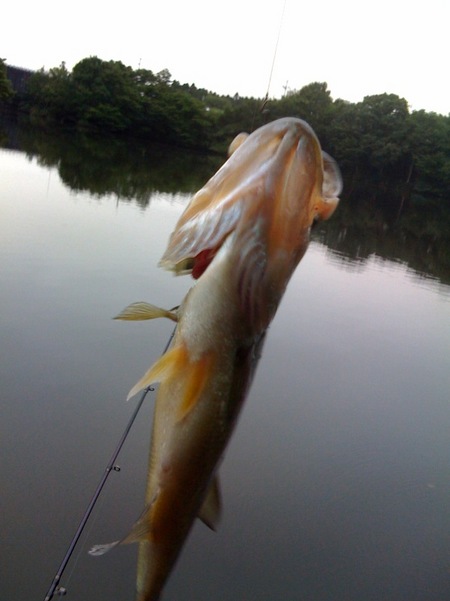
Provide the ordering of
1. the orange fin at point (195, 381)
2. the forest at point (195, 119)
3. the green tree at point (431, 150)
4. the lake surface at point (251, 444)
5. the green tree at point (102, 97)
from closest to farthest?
the orange fin at point (195, 381) → the lake surface at point (251, 444) → the forest at point (195, 119) → the green tree at point (431, 150) → the green tree at point (102, 97)

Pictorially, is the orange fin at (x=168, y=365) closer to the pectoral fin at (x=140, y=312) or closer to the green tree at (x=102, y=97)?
the pectoral fin at (x=140, y=312)

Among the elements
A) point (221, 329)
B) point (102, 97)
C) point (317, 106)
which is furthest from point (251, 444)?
point (102, 97)

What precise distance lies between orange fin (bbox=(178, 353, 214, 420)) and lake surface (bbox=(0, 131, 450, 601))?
3.82 feet

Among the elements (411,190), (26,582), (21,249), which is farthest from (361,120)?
(26,582)

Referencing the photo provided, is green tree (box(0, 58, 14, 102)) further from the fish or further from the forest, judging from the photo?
the fish

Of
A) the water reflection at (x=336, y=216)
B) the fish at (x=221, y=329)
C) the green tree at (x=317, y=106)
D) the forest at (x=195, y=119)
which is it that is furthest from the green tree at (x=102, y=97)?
the fish at (x=221, y=329)

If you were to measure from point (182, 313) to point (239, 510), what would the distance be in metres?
5.68

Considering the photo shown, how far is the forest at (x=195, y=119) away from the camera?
176ft

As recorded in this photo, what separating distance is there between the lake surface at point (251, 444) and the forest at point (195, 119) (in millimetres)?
39694

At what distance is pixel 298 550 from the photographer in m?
5.91

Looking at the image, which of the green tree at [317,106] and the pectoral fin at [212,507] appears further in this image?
the green tree at [317,106]

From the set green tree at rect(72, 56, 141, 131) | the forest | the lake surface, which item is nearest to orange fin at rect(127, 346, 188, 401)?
the lake surface

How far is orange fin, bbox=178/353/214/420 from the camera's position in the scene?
849mm

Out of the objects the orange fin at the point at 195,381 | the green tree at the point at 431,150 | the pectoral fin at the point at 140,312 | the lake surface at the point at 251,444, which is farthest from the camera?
the green tree at the point at 431,150
